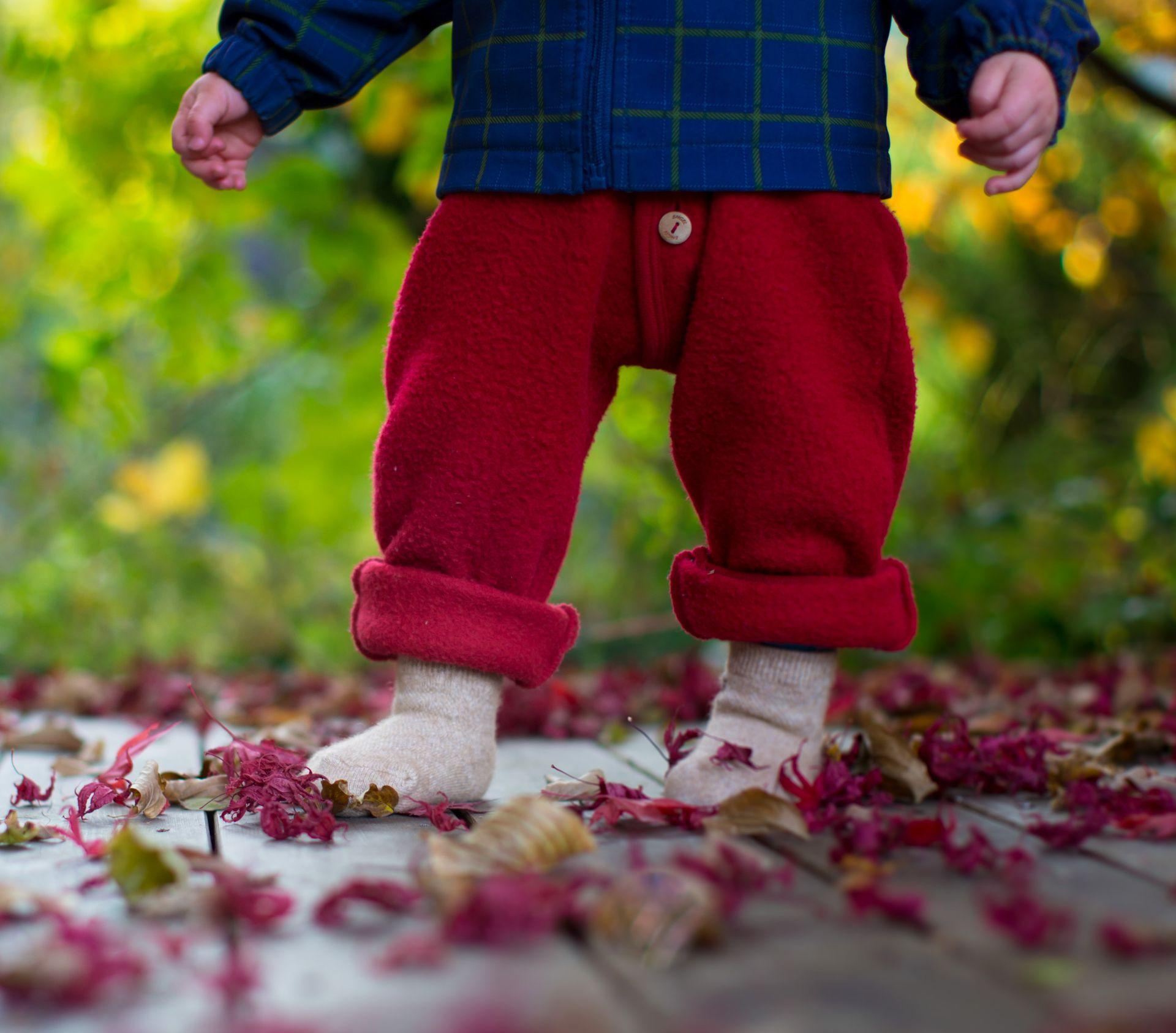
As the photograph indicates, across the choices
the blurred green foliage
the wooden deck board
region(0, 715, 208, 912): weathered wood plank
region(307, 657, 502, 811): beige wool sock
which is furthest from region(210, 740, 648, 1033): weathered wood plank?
the blurred green foliage

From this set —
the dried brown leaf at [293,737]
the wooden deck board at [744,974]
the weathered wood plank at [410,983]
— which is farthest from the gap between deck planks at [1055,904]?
the dried brown leaf at [293,737]

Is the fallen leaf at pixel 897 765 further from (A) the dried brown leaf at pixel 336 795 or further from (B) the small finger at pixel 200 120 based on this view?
(B) the small finger at pixel 200 120

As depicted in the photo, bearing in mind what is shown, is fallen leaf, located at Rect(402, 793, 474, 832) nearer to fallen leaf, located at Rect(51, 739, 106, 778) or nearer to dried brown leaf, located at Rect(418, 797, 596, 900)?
dried brown leaf, located at Rect(418, 797, 596, 900)

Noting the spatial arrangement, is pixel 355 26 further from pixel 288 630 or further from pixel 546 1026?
pixel 288 630

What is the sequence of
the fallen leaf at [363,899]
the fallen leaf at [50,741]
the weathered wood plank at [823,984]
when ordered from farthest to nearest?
the fallen leaf at [50,741] → the fallen leaf at [363,899] → the weathered wood plank at [823,984]

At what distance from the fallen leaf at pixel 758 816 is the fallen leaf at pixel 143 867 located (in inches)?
17.1

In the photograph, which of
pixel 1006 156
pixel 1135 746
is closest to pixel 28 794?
pixel 1006 156

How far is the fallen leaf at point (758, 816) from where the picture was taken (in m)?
0.99

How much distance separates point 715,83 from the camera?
3.79 feet

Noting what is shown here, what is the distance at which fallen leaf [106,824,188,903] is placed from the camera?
0.82m

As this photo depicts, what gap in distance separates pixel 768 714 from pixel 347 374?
1.96 m

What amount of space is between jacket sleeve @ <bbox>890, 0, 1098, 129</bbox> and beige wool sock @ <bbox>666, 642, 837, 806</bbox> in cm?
59

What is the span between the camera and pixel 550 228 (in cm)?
118

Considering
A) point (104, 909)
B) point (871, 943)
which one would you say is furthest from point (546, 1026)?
point (104, 909)
